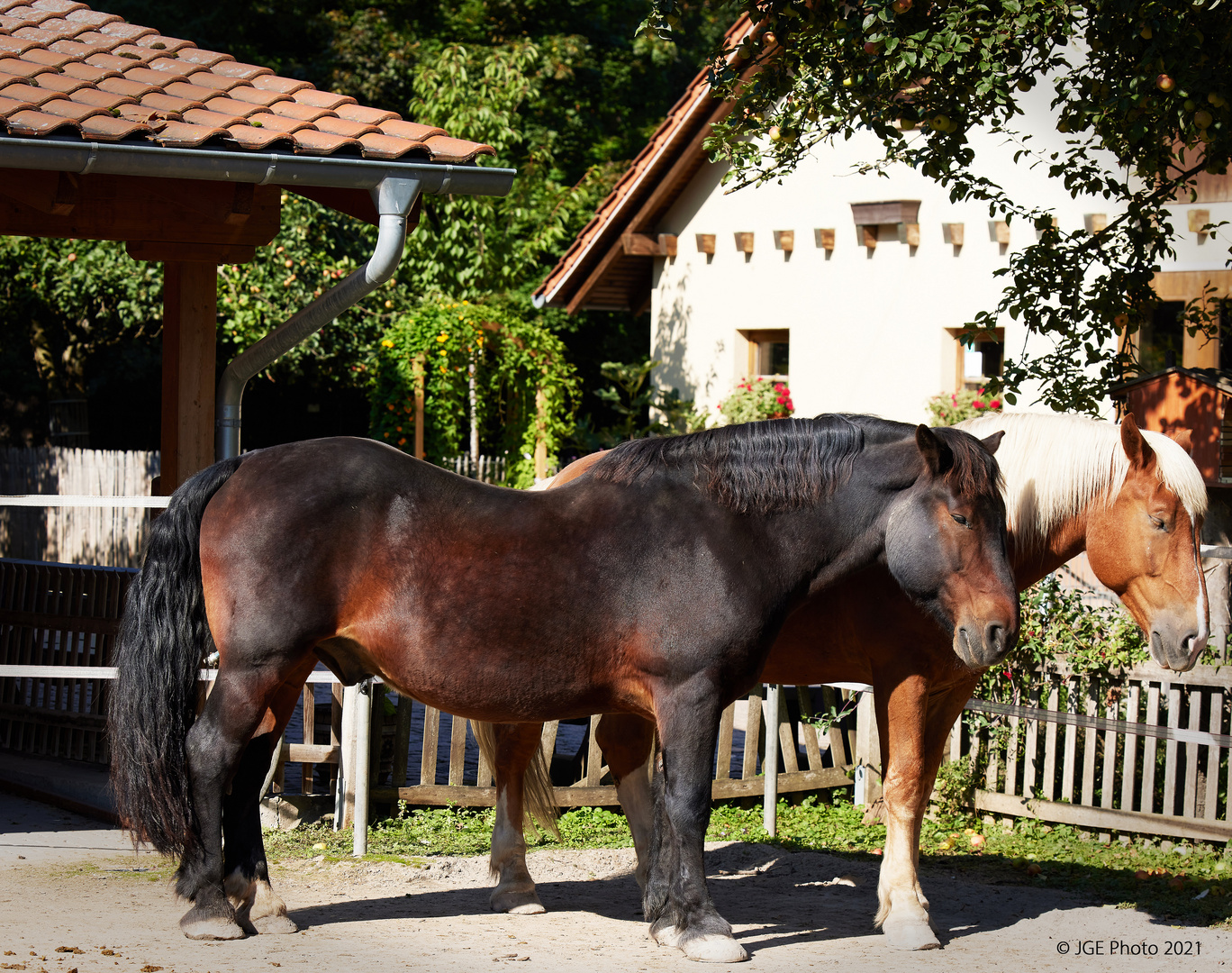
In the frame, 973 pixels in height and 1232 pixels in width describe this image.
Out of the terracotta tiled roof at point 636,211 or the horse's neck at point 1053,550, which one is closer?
the horse's neck at point 1053,550

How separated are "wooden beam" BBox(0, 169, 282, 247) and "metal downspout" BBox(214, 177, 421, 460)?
565 mm

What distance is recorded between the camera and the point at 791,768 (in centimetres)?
720

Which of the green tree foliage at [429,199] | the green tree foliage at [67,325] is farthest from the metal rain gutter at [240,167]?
the green tree foliage at [67,325]

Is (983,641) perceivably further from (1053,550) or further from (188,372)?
(188,372)

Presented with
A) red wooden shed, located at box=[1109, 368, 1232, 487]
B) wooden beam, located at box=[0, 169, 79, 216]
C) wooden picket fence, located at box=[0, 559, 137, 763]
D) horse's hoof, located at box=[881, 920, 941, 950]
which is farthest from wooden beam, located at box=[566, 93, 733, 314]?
horse's hoof, located at box=[881, 920, 941, 950]

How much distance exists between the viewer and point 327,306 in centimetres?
605

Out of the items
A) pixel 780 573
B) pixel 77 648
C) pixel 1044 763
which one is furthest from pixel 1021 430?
pixel 77 648

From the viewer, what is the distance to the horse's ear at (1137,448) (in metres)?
4.85

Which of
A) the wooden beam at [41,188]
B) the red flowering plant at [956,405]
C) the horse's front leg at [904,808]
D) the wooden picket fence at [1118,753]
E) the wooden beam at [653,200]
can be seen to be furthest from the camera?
the wooden beam at [653,200]

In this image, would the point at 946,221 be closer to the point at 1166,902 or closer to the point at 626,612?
the point at 1166,902

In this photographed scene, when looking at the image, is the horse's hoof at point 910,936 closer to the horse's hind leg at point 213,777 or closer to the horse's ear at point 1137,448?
the horse's ear at point 1137,448

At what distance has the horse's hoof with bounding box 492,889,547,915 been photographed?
5.07m

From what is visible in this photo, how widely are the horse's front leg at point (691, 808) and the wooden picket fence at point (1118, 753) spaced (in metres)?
2.91

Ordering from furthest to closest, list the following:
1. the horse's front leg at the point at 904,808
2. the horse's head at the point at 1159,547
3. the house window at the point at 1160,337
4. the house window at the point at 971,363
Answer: the house window at the point at 971,363
the house window at the point at 1160,337
the horse's head at the point at 1159,547
the horse's front leg at the point at 904,808
